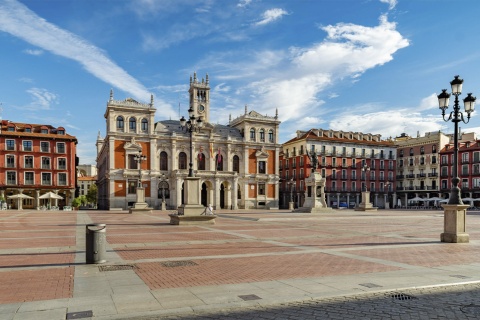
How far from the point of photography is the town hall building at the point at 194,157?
60.2m

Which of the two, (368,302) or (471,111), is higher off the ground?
(471,111)

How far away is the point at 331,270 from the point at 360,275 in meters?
0.78

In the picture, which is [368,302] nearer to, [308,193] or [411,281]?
[411,281]

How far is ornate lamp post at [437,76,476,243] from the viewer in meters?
15.2

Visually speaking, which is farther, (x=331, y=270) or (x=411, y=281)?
(x=331, y=270)

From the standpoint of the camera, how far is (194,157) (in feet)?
218

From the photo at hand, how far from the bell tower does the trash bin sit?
6442 cm

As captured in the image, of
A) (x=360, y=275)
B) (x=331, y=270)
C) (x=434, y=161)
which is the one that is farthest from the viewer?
(x=434, y=161)

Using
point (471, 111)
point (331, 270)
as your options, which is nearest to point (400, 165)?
point (471, 111)

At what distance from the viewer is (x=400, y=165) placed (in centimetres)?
8900

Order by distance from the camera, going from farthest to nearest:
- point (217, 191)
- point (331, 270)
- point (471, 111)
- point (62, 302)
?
point (217, 191), point (471, 111), point (331, 270), point (62, 302)

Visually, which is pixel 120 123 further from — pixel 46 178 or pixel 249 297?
pixel 249 297

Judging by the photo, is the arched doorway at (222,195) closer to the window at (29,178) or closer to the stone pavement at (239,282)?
the window at (29,178)

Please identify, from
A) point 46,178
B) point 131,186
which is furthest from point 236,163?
point 46,178
